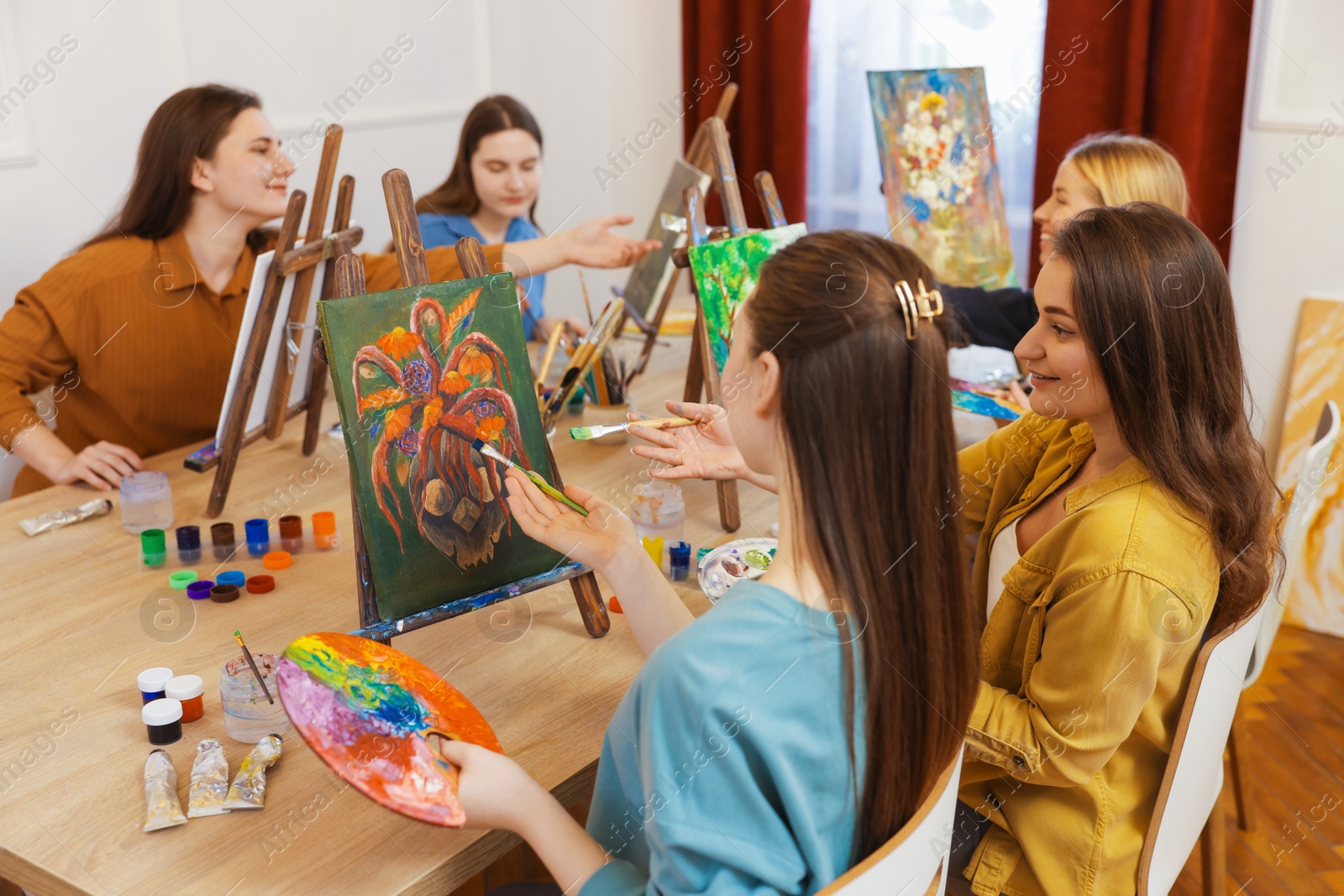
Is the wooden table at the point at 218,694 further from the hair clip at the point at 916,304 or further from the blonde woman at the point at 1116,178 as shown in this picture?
the blonde woman at the point at 1116,178

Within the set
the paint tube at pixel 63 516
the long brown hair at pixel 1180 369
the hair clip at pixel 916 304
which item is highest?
the hair clip at pixel 916 304

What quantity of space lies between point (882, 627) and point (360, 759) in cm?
48

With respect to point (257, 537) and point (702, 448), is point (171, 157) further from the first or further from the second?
point (702, 448)

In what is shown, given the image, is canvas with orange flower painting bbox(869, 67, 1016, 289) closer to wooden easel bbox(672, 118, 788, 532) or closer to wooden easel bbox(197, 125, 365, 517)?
wooden easel bbox(672, 118, 788, 532)

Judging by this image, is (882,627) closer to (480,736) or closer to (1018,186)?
(480,736)

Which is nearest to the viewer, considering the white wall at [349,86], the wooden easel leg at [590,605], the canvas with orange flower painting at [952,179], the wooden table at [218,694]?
the wooden table at [218,694]

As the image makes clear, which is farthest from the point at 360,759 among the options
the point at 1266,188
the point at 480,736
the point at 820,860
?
the point at 1266,188

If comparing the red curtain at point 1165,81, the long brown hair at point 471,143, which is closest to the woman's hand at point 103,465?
the long brown hair at point 471,143

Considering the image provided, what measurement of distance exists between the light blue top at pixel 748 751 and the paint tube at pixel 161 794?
513mm

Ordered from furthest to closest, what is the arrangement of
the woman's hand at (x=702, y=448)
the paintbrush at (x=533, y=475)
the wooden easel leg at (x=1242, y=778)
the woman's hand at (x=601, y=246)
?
the woman's hand at (x=601, y=246) < the wooden easel leg at (x=1242, y=778) < the woman's hand at (x=702, y=448) < the paintbrush at (x=533, y=475)

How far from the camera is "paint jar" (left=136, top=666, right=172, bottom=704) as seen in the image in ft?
4.41

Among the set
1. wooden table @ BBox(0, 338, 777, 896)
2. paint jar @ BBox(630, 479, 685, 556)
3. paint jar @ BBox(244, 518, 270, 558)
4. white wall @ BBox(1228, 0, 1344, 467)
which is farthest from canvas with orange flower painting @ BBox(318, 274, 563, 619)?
white wall @ BBox(1228, 0, 1344, 467)

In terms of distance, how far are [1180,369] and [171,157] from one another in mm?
1996

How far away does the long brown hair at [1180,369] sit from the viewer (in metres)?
1.26
